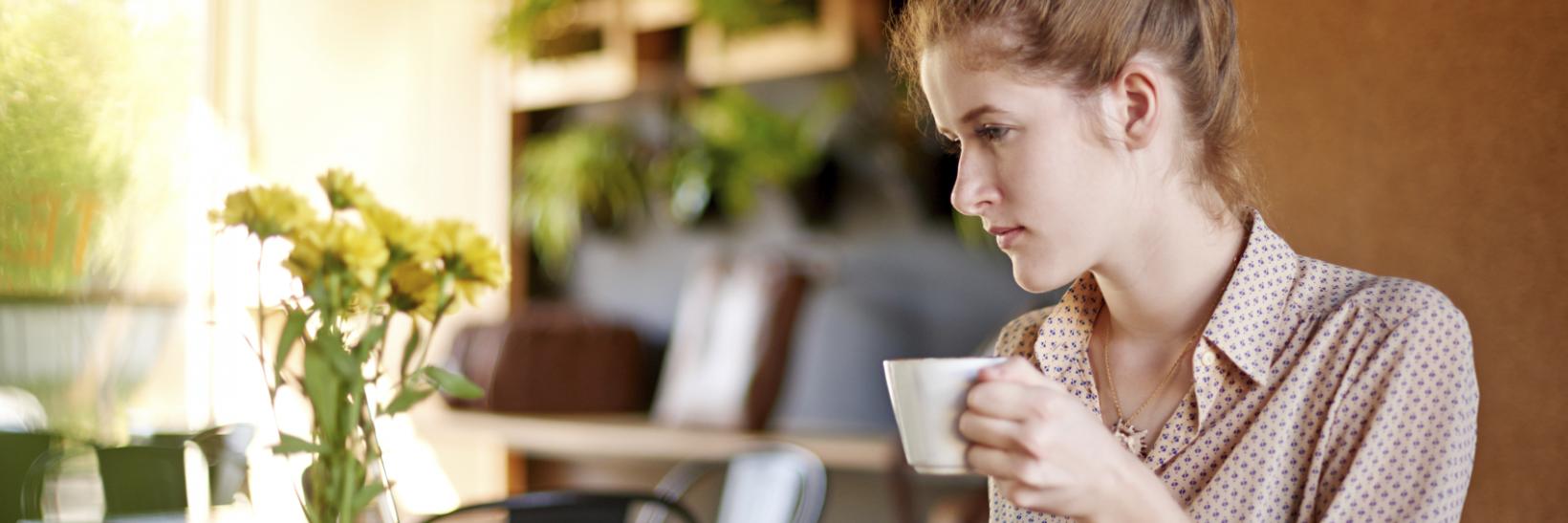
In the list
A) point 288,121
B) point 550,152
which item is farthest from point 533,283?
point 288,121

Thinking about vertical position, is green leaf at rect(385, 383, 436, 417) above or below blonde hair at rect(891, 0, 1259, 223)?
below

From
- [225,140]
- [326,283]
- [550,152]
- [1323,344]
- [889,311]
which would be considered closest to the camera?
[326,283]

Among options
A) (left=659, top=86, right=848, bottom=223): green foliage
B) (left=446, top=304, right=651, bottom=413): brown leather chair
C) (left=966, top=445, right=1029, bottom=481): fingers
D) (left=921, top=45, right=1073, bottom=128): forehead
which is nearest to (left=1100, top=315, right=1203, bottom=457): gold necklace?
(left=921, top=45, right=1073, bottom=128): forehead

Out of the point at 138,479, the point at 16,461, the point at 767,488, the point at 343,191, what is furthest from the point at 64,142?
the point at 343,191

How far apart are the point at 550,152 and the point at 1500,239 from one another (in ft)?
11.1

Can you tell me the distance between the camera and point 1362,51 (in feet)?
3.78

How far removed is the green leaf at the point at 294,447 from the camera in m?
0.83

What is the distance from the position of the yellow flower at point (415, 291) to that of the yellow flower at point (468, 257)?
0.05 ft

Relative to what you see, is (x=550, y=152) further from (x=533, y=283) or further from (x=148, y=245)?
(x=148, y=245)

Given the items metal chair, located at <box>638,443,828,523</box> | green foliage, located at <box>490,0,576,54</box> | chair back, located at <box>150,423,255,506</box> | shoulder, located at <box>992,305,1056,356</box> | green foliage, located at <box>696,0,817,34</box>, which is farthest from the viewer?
green foliage, located at <box>490,0,576,54</box>

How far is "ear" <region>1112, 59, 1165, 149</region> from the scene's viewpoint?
1.04 metres

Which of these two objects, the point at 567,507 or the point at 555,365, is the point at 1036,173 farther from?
the point at 555,365

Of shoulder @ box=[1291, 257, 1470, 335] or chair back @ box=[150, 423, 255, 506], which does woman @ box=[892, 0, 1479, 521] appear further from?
chair back @ box=[150, 423, 255, 506]

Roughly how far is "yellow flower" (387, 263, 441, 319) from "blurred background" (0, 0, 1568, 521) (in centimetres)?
36
